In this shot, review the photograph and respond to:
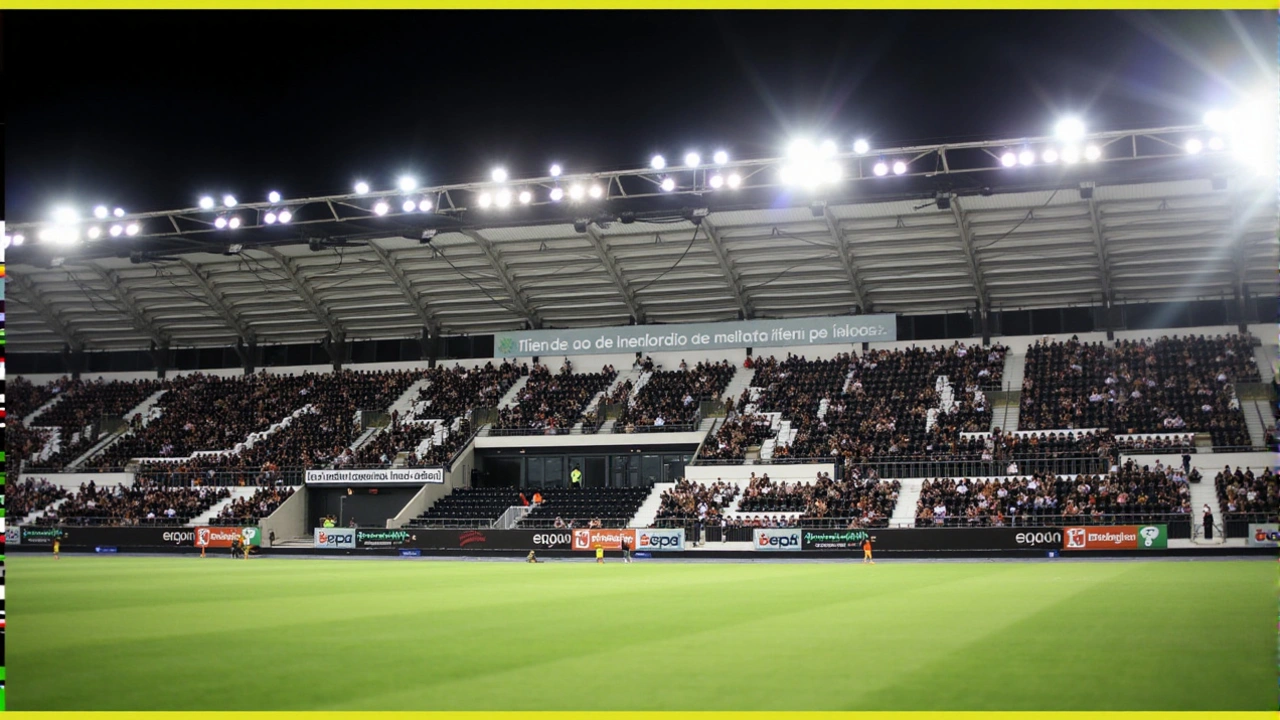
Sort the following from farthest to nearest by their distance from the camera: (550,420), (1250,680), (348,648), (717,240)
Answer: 1. (550,420)
2. (717,240)
3. (348,648)
4. (1250,680)

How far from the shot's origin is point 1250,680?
9.04 metres

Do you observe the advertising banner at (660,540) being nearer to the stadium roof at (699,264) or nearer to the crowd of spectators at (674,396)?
the crowd of spectators at (674,396)

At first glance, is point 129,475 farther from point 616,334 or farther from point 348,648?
point 348,648

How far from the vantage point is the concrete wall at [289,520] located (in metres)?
50.0

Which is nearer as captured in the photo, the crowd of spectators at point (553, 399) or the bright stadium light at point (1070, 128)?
the bright stadium light at point (1070, 128)

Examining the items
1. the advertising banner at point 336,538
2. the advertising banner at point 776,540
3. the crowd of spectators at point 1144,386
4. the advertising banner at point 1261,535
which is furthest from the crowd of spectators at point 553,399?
the advertising banner at point 1261,535

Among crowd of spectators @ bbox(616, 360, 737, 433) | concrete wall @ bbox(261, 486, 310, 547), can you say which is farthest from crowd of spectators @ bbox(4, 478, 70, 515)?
crowd of spectators @ bbox(616, 360, 737, 433)

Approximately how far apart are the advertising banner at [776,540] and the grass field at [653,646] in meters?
17.4

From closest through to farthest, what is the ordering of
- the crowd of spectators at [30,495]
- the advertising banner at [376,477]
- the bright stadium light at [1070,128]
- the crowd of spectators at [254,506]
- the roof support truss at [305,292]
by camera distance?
the bright stadium light at [1070,128]
the crowd of spectators at [254,506]
the advertising banner at [376,477]
the crowd of spectators at [30,495]
the roof support truss at [305,292]

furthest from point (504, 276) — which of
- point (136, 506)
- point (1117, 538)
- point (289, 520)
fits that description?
point (1117, 538)

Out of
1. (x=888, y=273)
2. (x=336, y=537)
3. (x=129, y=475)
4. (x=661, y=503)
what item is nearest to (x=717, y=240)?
(x=888, y=273)

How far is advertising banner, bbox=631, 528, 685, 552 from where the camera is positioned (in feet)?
137

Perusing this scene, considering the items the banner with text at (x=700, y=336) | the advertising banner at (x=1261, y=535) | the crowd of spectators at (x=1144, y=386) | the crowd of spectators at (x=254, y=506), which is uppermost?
the banner with text at (x=700, y=336)

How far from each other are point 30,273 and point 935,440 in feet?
153
